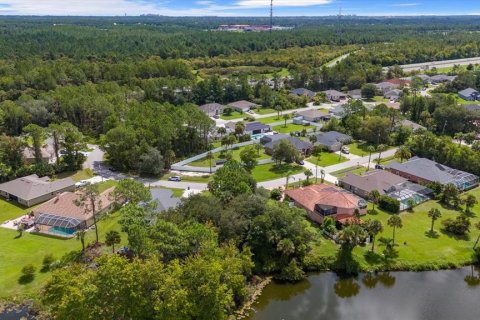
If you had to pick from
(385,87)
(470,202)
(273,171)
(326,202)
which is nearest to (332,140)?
(273,171)

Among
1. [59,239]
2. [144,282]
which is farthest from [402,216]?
[59,239]

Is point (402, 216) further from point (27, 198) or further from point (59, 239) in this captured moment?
point (27, 198)

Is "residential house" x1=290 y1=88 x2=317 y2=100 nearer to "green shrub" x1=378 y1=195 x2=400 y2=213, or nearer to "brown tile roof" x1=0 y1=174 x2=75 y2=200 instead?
"green shrub" x1=378 y1=195 x2=400 y2=213

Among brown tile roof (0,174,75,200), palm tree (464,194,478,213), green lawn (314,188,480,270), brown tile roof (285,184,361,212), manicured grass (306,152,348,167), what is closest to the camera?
green lawn (314,188,480,270)

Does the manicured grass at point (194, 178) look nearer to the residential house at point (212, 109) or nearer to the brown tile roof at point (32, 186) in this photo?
the brown tile roof at point (32, 186)

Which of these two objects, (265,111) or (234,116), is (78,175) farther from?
(265,111)

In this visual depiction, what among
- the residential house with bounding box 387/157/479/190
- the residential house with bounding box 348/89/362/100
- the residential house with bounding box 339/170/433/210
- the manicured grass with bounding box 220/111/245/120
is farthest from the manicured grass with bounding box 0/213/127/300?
the residential house with bounding box 348/89/362/100
